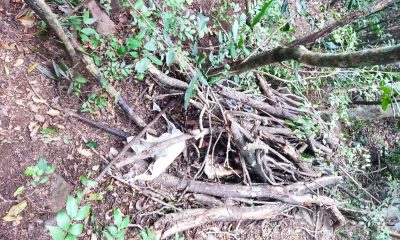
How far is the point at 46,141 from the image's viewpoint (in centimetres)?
216

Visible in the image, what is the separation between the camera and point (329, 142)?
330 cm

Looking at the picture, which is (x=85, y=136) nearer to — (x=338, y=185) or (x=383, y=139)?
(x=338, y=185)

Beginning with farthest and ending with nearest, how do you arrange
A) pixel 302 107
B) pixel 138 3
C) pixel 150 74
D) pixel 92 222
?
pixel 302 107, pixel 150 74, pixel 92 222, pixel 138 3

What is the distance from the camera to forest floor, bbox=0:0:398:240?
79.0 inches

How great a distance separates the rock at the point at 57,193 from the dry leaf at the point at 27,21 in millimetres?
993

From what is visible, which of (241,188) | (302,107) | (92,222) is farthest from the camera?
(302,107)

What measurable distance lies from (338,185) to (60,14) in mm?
2775

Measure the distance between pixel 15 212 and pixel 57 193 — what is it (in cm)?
24

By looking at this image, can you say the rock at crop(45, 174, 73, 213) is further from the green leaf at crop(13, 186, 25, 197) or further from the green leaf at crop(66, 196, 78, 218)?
the green leaf at crop(66, 196, 78, 218)

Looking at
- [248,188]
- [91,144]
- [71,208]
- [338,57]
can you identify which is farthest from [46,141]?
[338,57]

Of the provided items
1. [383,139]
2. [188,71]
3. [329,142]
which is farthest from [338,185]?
[188,71]

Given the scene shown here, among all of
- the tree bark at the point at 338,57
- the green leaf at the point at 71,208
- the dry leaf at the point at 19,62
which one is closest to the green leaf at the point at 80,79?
the dry leaf at the point at 19,62

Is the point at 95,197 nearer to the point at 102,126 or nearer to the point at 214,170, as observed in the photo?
the point at 102,126

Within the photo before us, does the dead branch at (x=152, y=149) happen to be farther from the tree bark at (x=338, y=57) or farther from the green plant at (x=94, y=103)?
the tree bark at (x=338, y=57)
